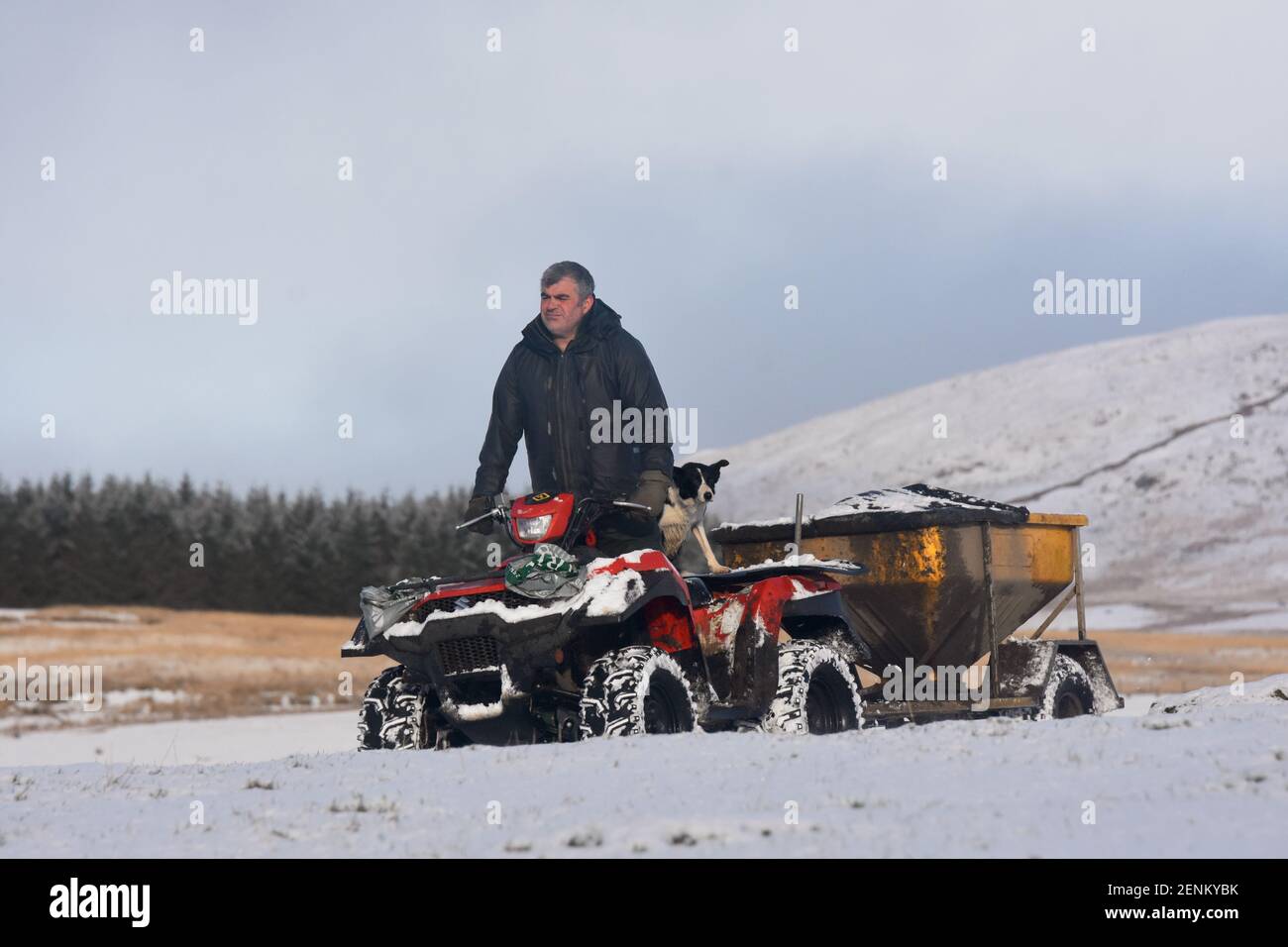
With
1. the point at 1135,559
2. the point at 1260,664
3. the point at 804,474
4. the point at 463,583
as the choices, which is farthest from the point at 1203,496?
the point at 463,583

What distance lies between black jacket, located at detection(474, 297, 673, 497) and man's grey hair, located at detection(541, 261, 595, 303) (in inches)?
6.4

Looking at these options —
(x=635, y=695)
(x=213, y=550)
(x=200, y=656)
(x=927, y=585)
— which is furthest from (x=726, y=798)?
(x=213, y=550)

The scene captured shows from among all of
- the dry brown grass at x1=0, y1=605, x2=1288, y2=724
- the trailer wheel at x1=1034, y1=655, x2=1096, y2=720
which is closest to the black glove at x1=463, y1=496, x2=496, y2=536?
the trailer wheel at x1=1034, y1=655, x2=1096, y2=720

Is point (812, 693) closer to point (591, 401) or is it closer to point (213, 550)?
point (591, 401)

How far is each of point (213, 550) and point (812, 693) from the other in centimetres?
5318

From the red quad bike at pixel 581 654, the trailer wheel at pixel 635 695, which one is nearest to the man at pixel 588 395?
the red quad bike at pixel 581 654

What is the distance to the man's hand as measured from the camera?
9562 millimetres

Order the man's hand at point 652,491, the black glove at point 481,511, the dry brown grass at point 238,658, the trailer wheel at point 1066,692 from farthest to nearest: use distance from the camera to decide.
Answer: the dry brown grass at point 238,658 → the trailer wheel at point 1066,692 → the black glove at point 481,511 → the man's hand at point 652,491

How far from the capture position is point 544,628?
9008 mm

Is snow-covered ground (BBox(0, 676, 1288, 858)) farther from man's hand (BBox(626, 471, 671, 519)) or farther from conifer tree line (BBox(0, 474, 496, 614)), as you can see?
conifer tree line (BBox(0, 474, 496, 614))

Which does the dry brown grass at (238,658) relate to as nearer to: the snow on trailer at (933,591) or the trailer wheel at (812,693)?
the snow on trailer at (933,591)

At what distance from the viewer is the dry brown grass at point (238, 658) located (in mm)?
34188

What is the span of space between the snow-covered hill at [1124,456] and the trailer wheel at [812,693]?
6608cm
